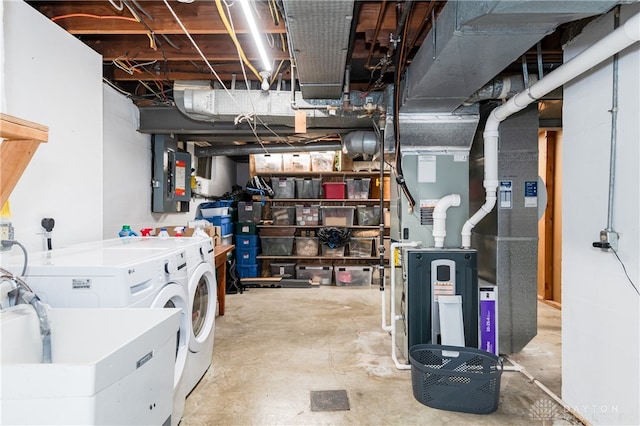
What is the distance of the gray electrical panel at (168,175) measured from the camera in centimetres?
369

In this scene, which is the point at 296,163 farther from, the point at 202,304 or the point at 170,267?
the point at 170,267

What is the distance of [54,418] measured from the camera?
0.75 metres

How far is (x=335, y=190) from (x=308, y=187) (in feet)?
1.56

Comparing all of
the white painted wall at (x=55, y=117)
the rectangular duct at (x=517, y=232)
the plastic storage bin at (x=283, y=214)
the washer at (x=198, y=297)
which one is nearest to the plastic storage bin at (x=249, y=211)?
the plastic storage bin at (x=283, y=214)

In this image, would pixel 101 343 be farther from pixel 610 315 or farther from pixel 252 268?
pixel 252 268

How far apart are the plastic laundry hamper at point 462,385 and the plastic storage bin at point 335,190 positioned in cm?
362

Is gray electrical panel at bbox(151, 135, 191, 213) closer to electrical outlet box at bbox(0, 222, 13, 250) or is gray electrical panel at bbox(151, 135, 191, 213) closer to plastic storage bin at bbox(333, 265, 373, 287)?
electrical outlet box at bbox(0, 222, 13, 250)

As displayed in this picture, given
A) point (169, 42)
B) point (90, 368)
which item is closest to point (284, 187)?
point (169, 42)

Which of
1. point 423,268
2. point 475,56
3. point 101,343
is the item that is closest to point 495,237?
point 423,268

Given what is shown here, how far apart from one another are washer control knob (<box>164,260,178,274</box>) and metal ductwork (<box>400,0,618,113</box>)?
6.00 feet

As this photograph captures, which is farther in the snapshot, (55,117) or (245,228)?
(245,228)

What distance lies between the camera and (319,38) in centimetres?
184

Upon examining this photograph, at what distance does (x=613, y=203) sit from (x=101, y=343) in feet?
7.83

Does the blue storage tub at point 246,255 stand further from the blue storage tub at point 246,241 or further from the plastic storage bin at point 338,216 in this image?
the plastic storage bin at point 338,216
